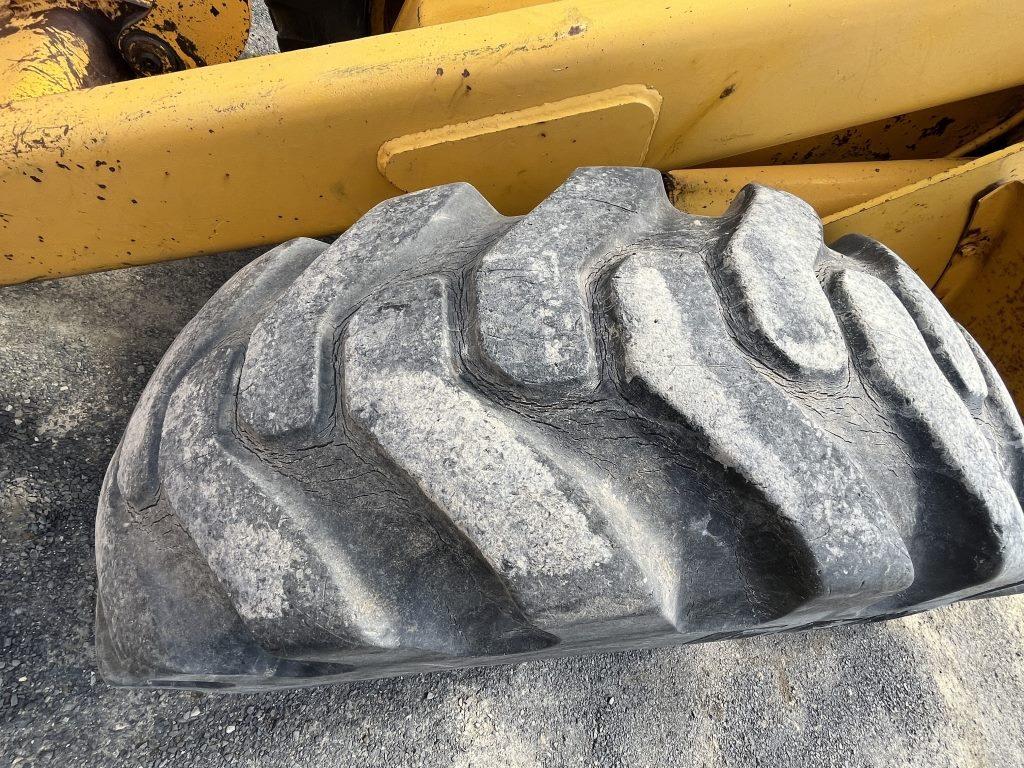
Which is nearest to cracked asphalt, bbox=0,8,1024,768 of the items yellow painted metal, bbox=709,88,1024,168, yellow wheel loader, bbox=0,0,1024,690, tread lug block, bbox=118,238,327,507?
yellow wheel loader, bbox=0,0,1024,690

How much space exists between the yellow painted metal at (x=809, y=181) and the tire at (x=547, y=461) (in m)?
0.28

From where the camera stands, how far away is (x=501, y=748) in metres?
0.94

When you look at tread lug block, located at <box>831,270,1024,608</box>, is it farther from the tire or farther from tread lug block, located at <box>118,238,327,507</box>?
tread lug block, located at <box>118,238,327,507</box>

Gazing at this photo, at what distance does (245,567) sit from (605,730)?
Result: 0.70 metres

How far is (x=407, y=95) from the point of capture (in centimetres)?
75

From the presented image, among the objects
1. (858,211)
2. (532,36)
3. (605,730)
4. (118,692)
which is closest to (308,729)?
(118,692)

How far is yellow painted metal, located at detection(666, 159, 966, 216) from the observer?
940 millimetres

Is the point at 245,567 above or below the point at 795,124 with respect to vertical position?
below

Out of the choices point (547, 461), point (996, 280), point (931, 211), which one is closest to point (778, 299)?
point (547, 461)

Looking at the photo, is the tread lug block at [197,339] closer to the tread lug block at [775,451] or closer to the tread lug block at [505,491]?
the tread lug block at [505,491]

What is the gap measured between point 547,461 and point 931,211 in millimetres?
771

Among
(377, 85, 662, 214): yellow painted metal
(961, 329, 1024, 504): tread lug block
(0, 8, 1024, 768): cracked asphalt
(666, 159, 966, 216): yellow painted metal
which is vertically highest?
(377, 85, 662, 214): yellow painted metal

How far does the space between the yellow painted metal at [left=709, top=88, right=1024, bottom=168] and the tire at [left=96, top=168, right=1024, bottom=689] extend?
41 cm

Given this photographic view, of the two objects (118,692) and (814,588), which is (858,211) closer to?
(814,588)
